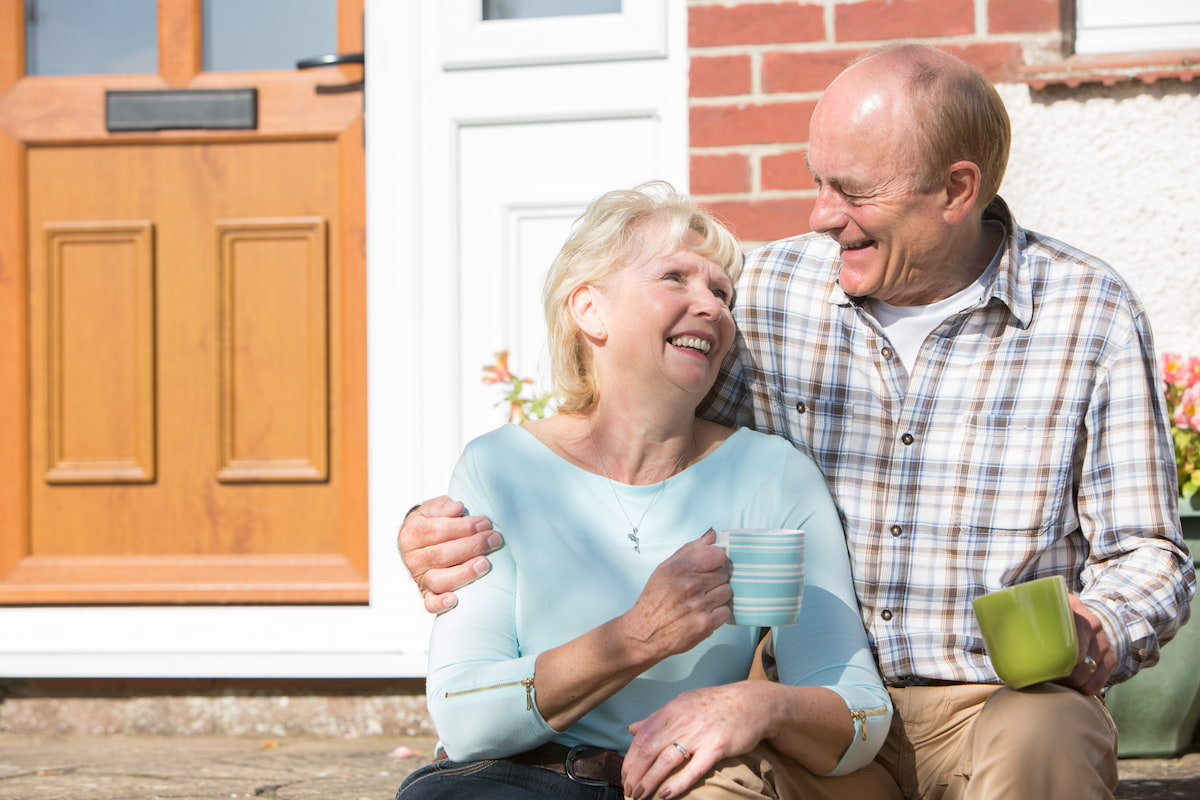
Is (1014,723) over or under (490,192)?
under

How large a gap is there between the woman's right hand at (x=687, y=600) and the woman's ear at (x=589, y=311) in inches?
21.0

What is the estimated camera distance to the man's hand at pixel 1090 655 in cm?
177

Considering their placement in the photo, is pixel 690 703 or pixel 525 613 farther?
pixel 525 613

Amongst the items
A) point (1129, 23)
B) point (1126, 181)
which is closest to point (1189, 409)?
point (1126, 181)

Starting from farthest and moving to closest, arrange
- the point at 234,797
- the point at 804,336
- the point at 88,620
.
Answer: the point at 88,620 < the point at 234,797 < the point at 804,336

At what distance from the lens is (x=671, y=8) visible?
3314 millimetres

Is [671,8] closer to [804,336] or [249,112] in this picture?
[249,112]

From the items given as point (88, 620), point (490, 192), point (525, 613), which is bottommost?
point (88, 620)

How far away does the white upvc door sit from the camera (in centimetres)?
339

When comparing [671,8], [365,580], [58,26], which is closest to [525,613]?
[365,580]

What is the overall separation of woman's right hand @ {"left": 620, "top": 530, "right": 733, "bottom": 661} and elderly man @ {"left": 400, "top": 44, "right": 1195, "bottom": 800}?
0.36m

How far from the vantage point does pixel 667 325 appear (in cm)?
200

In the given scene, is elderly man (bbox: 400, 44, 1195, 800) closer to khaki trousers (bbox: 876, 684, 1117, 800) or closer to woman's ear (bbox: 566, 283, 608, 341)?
khaki trousers (bbox: 876, 684, 1117, 800)

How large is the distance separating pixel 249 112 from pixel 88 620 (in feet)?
5.26
